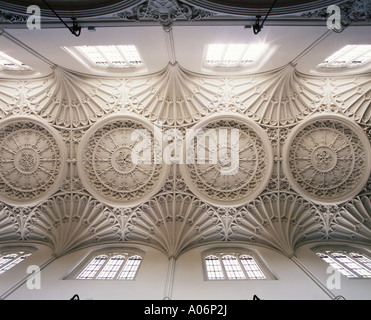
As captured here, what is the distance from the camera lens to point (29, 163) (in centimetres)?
1436

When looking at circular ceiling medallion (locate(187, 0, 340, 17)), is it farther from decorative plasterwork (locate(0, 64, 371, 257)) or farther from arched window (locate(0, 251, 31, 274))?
arched window (locate(0, 251, 31, 274))

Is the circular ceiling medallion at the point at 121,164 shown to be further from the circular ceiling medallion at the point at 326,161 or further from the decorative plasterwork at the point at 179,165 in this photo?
the circular ceiling medallion at the point at 326,161

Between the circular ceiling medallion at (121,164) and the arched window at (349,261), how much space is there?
9872 millimetres

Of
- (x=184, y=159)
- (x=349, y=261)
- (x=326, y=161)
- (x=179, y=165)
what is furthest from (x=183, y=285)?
(x=326, y=161)

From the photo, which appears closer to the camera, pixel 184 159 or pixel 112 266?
pixel 112 266

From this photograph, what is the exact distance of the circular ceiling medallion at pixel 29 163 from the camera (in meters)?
14.1

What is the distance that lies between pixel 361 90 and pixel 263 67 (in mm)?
5536

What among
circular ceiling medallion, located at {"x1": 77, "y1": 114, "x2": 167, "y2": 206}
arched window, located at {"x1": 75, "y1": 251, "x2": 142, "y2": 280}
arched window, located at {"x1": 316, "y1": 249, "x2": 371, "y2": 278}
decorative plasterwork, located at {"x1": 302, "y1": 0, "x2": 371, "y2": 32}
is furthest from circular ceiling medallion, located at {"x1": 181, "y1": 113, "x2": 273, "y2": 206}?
decorative plasterwork, located at {"x1": 302, "y1": 0, "x2": 371, "y2": 32}

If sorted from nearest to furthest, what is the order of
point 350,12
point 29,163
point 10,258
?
point 350,12, point 10,258, point 29,163

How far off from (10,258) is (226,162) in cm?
1292

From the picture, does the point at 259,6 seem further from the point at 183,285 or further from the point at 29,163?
the point at 29,163

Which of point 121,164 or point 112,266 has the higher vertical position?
point 121,164

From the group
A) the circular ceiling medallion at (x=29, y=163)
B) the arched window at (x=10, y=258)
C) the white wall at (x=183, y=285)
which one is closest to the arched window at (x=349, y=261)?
the white wall at (x=183, y=285)

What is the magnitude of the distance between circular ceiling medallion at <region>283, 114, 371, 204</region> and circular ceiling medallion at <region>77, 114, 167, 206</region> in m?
7.64
